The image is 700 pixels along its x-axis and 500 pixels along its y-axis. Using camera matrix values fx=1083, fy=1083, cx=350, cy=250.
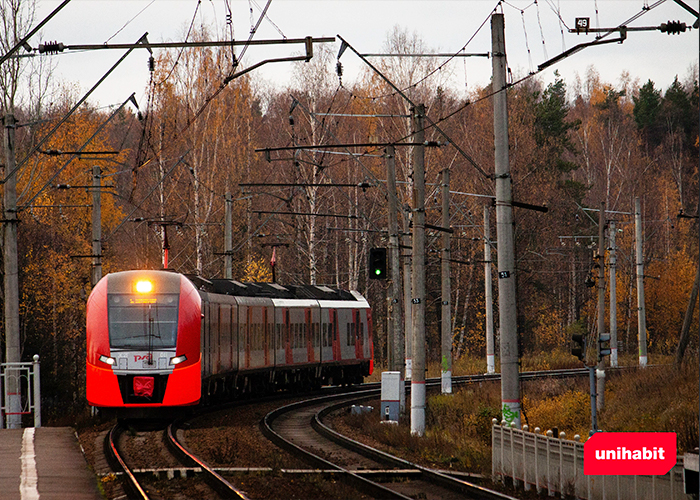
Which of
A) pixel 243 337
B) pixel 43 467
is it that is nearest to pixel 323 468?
pixel 43 467

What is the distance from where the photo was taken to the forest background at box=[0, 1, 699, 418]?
4428 centimetres

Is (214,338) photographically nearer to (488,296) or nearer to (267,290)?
(267,290)

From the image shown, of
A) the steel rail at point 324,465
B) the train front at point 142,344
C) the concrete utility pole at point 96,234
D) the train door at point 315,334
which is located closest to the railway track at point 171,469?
the train front at point 142,344

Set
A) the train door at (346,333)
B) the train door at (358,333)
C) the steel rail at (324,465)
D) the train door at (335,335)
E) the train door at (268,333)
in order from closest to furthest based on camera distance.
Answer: the steel rail at (324,465) → the train door at (268,333) → the train door at (335,335) → the train door at (346,333) → the train door at (358,333)

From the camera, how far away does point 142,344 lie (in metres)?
21.1

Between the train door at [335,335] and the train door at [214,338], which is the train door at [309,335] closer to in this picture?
the train door at [335,335]

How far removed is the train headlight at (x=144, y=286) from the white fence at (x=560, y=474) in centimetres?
830

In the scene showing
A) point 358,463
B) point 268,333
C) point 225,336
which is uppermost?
point 225,336

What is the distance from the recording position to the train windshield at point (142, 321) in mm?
21125

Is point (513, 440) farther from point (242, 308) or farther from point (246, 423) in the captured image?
point (242, 308)

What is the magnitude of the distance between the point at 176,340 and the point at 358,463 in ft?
17.4

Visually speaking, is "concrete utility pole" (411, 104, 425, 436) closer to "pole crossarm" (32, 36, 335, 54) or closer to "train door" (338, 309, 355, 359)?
"pole crossarm" (32, 36, 335, 54)

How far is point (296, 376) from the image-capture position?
34938 millimetres

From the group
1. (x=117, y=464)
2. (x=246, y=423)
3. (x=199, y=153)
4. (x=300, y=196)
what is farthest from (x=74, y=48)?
(x=300, y=196)
